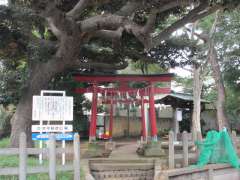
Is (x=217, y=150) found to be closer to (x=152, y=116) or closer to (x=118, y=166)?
(x=118, y=166)

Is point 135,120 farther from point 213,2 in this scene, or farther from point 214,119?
point 213,2

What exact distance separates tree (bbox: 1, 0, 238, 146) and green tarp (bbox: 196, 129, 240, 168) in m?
3.55

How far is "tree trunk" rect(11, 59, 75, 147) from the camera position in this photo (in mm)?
12219

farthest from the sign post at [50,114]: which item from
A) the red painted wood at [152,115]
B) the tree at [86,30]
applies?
the red painted wood at [152,115]

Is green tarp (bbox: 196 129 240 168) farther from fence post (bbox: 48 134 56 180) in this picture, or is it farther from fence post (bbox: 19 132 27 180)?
fence post (bbox: 19 132 27 180)

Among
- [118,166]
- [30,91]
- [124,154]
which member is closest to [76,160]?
[118,166]

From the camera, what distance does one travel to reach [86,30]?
1116 cm

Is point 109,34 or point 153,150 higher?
point 109,34

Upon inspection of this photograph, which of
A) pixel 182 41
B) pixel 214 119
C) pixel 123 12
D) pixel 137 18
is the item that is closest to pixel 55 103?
pixel 123 12

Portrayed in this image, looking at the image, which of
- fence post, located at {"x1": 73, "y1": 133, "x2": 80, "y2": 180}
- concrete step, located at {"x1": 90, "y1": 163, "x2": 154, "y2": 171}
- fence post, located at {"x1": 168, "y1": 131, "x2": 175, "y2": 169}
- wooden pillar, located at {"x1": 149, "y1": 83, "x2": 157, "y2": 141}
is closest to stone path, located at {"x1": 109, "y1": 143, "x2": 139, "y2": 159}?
wooden pillar, located at {"x1": 149, "y1": 83, "x2": 157, "y2": 141}

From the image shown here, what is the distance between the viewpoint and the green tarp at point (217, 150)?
37.6 feet

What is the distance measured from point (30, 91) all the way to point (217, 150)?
667 centimetres

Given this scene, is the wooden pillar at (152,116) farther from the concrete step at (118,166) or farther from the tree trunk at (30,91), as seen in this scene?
the tree trunk at (30,91)

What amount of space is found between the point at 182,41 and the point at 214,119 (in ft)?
50.9
